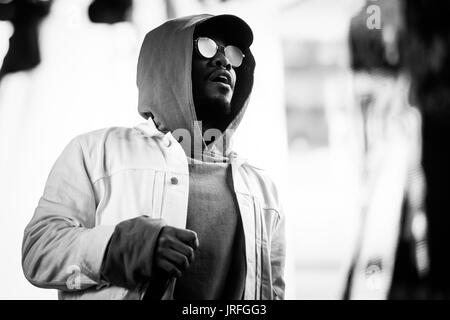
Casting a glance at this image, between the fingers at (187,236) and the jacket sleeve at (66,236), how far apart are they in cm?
14

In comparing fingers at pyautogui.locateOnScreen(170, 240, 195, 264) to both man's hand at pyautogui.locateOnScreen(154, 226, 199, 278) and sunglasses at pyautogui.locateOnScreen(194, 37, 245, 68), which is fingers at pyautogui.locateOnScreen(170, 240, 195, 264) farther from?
sunglasses at pyautogui.locateOnScreen(194, 37, 245, 68)

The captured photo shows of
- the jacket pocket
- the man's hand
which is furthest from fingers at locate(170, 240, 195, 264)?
the jacket pocket

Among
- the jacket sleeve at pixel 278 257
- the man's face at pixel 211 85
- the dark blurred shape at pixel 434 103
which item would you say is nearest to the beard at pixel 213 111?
the man's face at pixel 211 85

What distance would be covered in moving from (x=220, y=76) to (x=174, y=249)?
0.47 m

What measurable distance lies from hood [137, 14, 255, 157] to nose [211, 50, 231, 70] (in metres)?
0.07

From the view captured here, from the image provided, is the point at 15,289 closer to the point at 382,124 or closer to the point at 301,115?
the point at 301,115

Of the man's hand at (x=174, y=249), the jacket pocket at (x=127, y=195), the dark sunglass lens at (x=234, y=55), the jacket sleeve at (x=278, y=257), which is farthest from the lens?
the dark sunglass lens at (x=234, y=55)

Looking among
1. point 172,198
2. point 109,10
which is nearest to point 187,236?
point 172,198

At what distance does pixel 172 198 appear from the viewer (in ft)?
4.35

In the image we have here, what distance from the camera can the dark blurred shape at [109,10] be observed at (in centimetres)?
158

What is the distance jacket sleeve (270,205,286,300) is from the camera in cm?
143

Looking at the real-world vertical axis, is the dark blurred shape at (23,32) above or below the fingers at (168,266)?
above

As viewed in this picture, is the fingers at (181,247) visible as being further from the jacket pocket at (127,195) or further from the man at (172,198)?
the jacket pocket at (127,195)

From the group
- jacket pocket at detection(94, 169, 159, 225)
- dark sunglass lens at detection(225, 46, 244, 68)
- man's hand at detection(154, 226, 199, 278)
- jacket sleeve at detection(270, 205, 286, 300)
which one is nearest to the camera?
man's hand at detection(154, 226, 199, 278)
